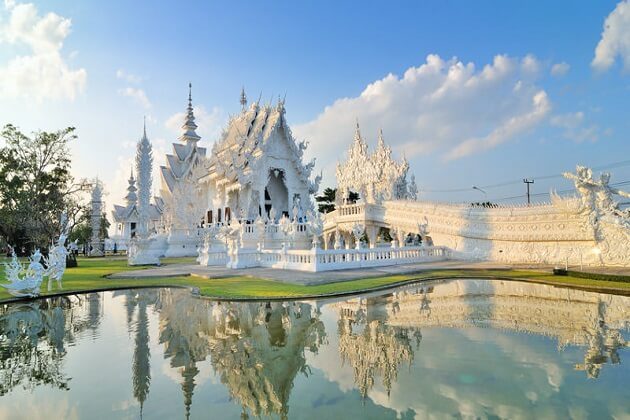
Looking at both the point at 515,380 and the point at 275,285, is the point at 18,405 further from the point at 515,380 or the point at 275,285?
the point at 275,285

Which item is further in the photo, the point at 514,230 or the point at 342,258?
the point at 514,230

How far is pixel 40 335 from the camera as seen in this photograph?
251 inches

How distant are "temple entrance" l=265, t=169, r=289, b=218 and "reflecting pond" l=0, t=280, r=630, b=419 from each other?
25.3 m

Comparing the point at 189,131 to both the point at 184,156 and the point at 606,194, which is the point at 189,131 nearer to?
the point at 184,156

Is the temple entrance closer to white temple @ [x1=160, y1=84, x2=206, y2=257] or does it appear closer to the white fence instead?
white temple @ [x1=160, y1=84, x2=206, y2=257]

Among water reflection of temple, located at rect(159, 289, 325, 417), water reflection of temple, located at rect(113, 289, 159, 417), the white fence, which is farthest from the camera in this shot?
the white fence

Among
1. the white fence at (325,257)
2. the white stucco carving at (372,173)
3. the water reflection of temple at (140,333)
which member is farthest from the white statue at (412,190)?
the water reflection of temple at (140,333)

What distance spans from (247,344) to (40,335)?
3.71 meters

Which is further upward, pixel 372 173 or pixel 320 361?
pixel 372 173

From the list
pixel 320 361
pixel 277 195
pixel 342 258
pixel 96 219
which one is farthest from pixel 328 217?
pixel 96 219

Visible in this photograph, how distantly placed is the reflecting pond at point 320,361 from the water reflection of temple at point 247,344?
24mm

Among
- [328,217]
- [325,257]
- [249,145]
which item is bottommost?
[325,257]

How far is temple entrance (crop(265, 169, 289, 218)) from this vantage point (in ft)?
110

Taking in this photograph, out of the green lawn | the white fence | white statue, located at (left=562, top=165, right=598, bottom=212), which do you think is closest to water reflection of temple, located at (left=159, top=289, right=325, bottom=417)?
the green lawn
